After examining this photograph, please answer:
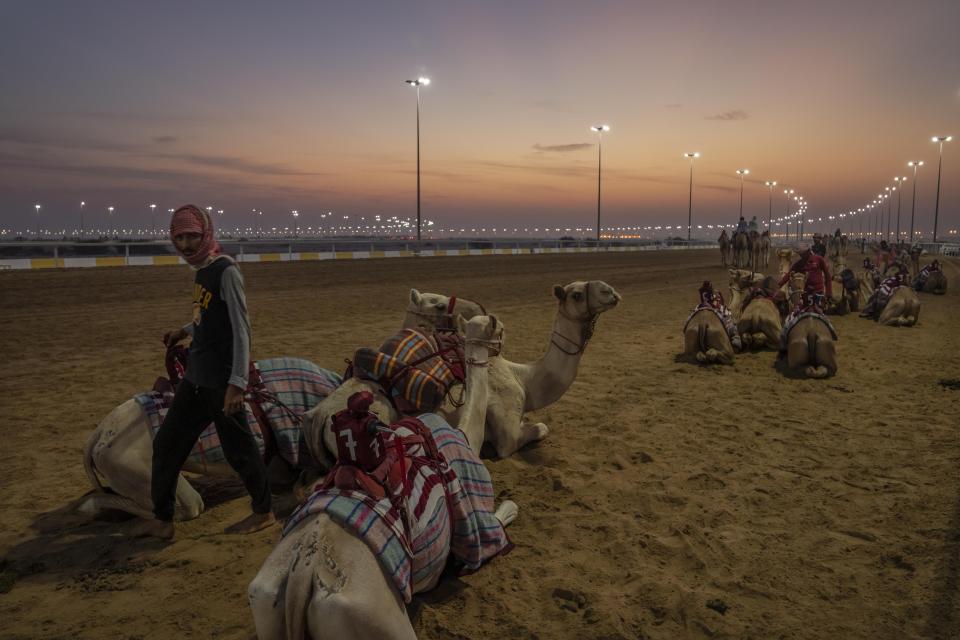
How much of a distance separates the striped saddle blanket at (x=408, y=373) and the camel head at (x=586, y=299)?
1.23 m

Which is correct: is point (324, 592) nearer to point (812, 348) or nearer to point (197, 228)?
point (197, 228)

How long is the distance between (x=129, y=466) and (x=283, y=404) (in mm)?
1018

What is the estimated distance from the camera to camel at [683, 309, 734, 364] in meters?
9.19

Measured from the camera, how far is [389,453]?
9.44 ft

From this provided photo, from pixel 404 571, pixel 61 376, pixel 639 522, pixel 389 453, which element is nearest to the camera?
pixel 404 571

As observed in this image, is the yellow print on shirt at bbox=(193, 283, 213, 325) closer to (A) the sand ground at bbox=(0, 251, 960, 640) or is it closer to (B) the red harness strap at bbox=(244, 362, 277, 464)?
(B) the red harness strap at bbox=(244, 362, 277, 464)

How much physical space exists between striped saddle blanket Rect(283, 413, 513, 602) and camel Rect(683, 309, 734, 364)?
628 centimetres

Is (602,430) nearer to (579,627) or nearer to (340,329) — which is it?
(579,627)

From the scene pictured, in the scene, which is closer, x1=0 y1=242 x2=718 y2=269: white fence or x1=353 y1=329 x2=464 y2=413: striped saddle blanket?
x1=353 y1=329 x2=464 y2=413: striped saddle blanket

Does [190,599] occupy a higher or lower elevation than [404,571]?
lower

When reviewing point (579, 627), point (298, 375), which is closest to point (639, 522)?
point (579, 627)

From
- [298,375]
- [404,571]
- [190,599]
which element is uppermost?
[298,375]

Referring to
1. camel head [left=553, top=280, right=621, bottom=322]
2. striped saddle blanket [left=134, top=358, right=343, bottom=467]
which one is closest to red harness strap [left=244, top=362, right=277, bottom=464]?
striped saddle blanket [left=134, top=358, right=343, bottom=467]

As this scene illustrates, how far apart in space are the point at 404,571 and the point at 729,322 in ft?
28.0
